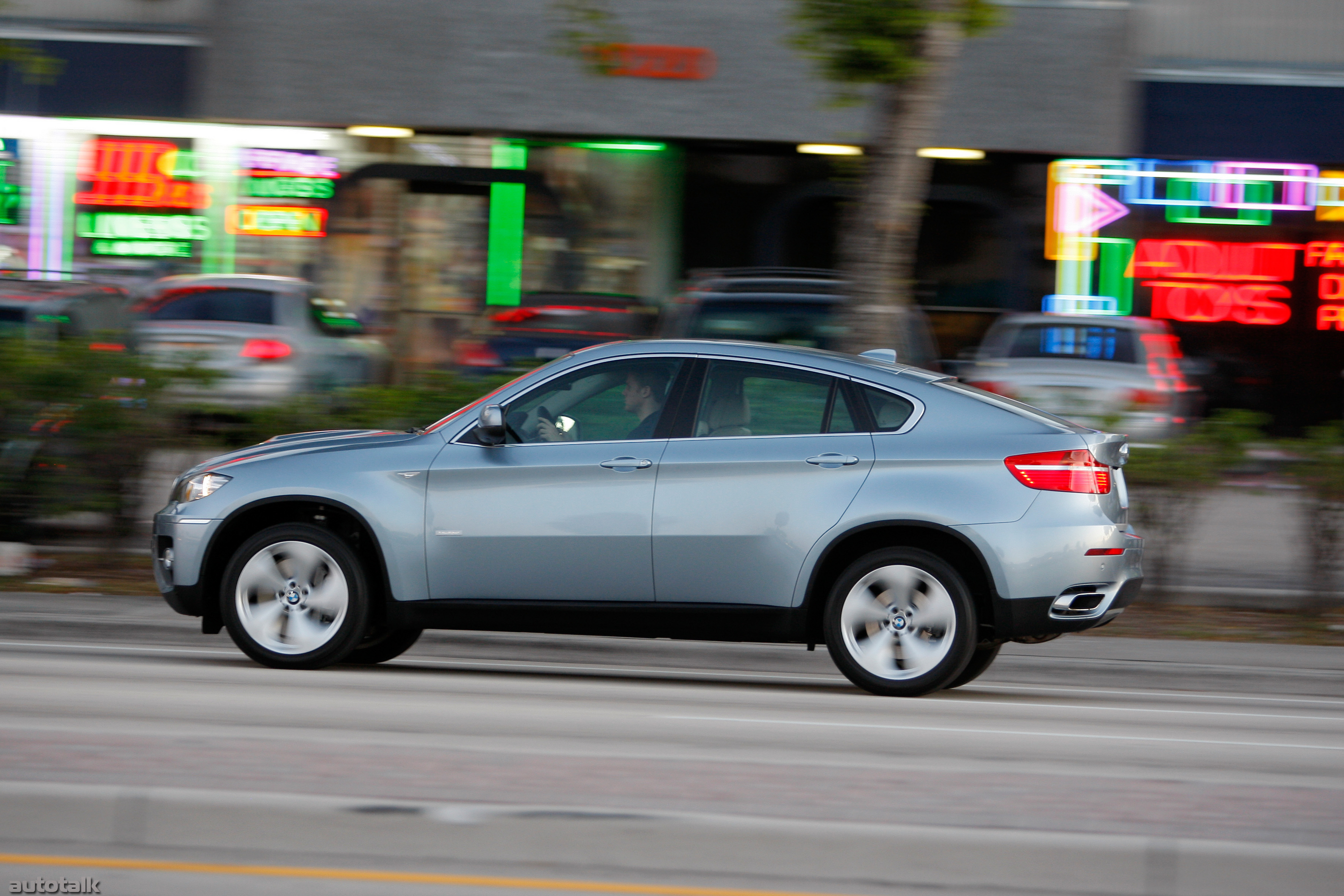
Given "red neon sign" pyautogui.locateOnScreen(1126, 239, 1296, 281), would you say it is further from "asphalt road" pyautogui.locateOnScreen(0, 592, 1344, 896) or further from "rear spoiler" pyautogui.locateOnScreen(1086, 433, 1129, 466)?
"rear spoiler" pyautogui.locateOnScreen(1086, 433, 1129, 466)

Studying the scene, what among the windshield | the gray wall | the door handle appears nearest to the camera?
the door handle

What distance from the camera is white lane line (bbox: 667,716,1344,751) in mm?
6621

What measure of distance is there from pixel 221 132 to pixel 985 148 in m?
9.76

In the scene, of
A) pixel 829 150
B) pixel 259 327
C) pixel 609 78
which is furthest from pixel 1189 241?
pixel 259 327

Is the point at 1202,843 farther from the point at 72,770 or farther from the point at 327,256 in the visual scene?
the point at 327,256

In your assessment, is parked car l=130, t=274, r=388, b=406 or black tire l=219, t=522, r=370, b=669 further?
parked car l=130, t=274, r=388, b=406

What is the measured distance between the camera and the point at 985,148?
20734 millimetres

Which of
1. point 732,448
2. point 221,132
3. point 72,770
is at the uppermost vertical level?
point 221,132

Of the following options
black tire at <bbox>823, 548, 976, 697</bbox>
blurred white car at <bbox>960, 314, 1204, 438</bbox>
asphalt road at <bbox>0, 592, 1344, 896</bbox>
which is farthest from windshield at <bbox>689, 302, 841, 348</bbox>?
Answer: black tire at <bbox>823, 548, 976, 697</bbox>

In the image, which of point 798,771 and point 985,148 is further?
point 985,148

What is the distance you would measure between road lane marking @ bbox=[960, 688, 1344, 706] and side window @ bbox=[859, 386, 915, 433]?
154 centimetres

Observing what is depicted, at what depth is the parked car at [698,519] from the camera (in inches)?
281

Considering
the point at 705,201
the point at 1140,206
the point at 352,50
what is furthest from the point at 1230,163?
the point at 352,50

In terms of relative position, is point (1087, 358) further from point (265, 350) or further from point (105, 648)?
point (105, 648)
